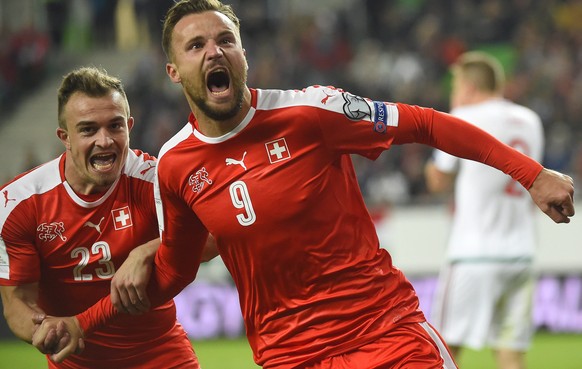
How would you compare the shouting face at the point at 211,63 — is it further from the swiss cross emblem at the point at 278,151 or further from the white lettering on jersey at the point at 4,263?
the white lettering on jersey at the point at 4,263

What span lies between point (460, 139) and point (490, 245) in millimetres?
3276

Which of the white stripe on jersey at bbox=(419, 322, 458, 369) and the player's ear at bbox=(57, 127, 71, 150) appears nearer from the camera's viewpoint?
the white stripe on jersey at bbox=(419, 322, 458, 369)

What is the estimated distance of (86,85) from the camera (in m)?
4.43

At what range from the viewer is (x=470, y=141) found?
3.78m

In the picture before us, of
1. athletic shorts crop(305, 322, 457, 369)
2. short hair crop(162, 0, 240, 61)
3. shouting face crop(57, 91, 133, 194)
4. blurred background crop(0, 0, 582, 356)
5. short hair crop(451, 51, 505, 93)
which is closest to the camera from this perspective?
athletic shorts crop(305, 322, 457, 369)

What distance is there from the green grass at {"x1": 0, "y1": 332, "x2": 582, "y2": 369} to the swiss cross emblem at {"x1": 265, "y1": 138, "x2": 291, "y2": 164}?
219 inches

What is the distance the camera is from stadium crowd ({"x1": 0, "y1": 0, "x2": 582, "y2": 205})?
14508 millimetres

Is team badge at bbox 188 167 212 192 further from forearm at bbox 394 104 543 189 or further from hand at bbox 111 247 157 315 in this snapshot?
forearm at bbox 394 104 543 189

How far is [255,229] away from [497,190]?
11.5ft

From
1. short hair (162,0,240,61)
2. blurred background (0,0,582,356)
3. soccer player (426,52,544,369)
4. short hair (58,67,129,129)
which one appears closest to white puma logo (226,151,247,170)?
short hair (162,0,240,61)

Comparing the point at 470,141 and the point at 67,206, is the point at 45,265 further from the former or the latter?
→ the point at 470,141

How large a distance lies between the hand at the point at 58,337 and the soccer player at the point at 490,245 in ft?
11.0

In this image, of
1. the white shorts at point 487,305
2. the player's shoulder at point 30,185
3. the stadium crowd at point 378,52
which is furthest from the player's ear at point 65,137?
the stadium crowd at point 378,52

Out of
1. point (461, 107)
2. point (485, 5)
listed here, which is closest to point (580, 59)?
point (485, 5)
